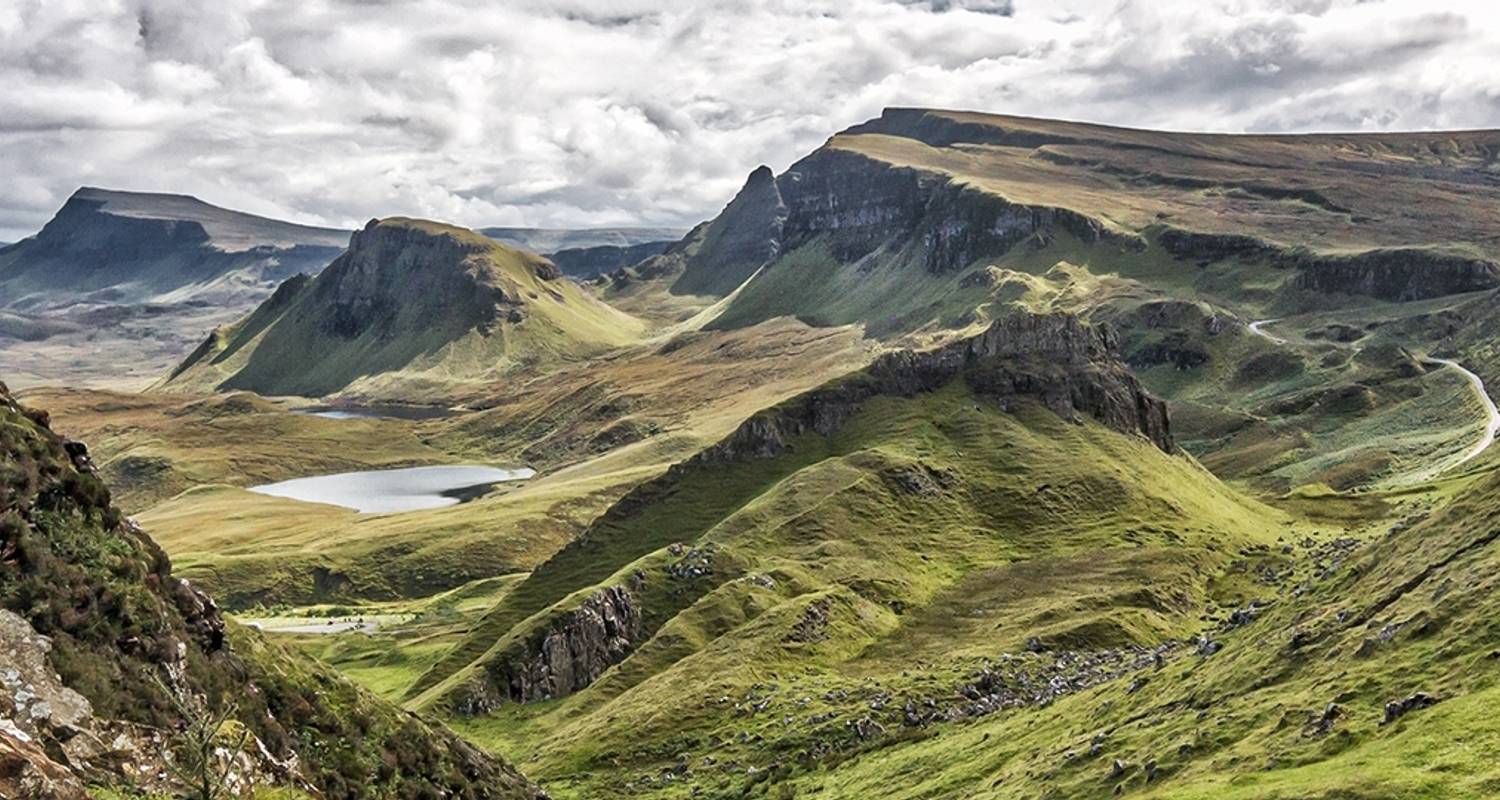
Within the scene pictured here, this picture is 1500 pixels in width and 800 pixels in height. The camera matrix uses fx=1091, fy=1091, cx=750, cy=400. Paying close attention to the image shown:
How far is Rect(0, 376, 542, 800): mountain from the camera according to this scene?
34.9 m

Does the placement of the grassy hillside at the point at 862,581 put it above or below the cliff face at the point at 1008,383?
below

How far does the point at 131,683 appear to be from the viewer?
39.3m

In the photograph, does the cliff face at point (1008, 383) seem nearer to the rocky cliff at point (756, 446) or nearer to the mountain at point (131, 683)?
the rocky cliff at point (756, 446)

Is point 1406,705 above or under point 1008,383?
under

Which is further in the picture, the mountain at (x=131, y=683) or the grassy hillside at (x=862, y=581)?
the grassy hillside at (x=862, y=581)

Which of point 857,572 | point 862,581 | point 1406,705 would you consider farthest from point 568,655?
point 1406,705

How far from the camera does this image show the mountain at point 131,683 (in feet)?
114

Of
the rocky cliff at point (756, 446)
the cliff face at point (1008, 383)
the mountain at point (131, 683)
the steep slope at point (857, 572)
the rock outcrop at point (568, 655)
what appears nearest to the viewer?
the mountain at point (131, 683)

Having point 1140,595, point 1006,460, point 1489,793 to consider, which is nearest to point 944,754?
point 1489,793

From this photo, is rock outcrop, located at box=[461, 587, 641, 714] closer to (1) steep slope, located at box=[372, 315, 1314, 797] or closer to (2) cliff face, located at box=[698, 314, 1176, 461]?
(1) steep slope, located at box=[372, 315, 1314, 797]

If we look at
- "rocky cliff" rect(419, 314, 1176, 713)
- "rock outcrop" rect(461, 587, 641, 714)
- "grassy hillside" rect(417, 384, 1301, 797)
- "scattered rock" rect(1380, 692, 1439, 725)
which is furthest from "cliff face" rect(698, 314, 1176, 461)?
"scattered rock" rect(1380, 692, 1439, 725)

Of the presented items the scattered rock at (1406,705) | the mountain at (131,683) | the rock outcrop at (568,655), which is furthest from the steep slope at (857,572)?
the scattered rock at (1406,705)

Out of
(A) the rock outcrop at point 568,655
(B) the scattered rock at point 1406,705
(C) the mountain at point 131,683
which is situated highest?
(C) the mountain at point 131,683

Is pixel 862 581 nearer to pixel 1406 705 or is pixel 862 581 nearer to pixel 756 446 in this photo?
pixel 756 446
